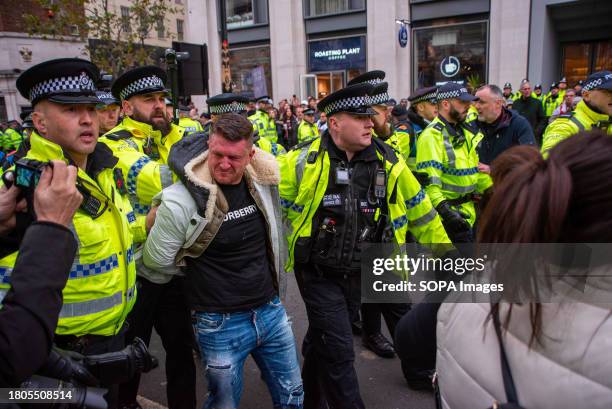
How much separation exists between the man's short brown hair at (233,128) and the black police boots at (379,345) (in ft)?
8.06

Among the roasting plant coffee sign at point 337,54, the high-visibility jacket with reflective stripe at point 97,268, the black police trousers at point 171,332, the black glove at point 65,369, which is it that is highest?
the roasting plant coffee sign at point 337,54

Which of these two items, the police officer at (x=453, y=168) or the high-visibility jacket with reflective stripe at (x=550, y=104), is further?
the high-visibility jacket with reflective stripe at (x=550, y=104)

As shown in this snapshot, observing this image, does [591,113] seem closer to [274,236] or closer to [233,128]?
[274,236]

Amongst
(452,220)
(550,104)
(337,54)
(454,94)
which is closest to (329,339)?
(452,220)

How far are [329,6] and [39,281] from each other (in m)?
22.8

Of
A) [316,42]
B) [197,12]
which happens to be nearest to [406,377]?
[316,42]

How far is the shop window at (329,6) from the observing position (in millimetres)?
21156

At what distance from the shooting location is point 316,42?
22.4m

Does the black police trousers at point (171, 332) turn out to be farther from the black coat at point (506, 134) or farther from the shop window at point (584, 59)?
the shop window at point (584, 59)

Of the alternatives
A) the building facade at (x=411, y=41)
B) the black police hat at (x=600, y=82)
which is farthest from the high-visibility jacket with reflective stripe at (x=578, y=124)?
the building facade at (x=411, y=41)

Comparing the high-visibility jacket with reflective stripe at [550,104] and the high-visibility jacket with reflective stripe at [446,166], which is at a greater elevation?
the high-visibility jacket with reflective stripe at [550,104]

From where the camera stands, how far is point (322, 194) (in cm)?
309

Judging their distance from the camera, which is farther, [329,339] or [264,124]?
[264,124]

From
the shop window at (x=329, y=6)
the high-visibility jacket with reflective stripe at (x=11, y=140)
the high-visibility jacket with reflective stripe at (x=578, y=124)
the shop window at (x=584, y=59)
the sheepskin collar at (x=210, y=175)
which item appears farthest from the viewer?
the shop window at (x=329, y=6)
